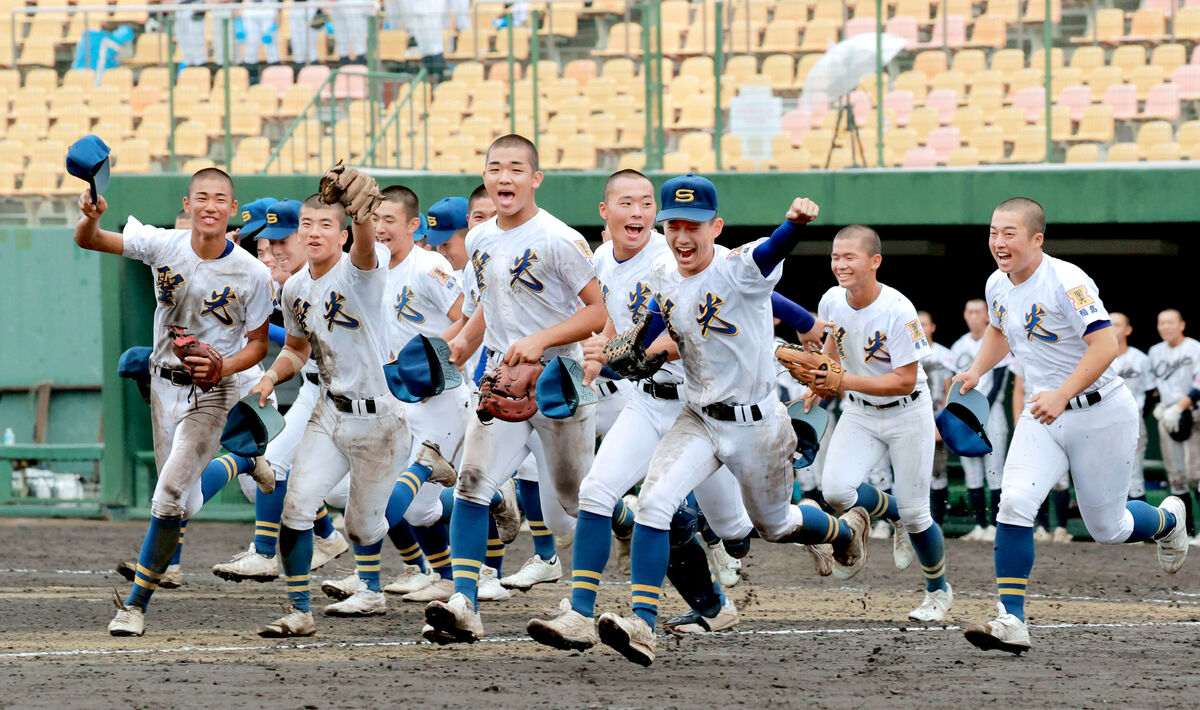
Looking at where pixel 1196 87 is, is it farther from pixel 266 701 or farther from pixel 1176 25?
pixel 266 701

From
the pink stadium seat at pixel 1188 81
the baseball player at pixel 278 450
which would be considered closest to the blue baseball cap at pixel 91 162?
the baseball player at pixel 278 450

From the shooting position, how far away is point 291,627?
689 centimetres

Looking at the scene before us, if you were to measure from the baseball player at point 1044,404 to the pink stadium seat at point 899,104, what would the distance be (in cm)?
700

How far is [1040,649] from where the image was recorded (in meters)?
6.81

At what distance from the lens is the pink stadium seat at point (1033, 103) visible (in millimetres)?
13453

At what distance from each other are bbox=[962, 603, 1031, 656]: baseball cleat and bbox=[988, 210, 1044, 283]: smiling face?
148 centimetres

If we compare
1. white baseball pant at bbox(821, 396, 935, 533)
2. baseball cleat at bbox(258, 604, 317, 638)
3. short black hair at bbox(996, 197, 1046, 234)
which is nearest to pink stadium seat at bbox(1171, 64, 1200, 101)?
white baseball pant at bbox(821, 396, 935, 533)

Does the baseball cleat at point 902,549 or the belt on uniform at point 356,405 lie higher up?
the belt on uniform at point 356,405

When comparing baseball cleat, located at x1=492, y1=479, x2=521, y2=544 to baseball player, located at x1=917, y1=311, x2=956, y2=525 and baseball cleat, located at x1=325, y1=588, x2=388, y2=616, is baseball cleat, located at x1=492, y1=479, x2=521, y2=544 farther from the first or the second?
baseball player, located at x1=917, y1=311, x2=956, y2=525

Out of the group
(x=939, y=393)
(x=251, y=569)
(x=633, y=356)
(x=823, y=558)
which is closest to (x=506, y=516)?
(x=251, y=569)

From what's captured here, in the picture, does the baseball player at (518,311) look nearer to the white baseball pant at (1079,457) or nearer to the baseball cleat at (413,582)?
the white baseball pant at (1079,457)

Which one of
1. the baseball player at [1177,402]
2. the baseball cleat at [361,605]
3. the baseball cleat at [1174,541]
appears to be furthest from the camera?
the baseball player at [1177,402]

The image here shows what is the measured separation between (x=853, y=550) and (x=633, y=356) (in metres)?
2.09

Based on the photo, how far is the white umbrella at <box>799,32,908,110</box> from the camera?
13758 mm
